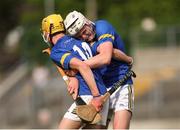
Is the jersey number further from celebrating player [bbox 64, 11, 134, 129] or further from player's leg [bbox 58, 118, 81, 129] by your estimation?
player's leg [bbox 58, 118, 81, 129]

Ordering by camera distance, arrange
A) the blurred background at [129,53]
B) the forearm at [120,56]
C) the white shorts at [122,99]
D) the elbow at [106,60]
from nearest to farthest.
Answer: the elbow at [106,60] < the forearm at [120,56] < the white shorts at [122,99] < the blurred background at [129,53]

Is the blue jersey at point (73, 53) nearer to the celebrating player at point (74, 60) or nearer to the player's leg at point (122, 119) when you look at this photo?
the celebrating player at point (74, 60)

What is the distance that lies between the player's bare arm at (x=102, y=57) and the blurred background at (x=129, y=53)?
9.97 metres

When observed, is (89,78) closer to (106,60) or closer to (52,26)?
(106,60)

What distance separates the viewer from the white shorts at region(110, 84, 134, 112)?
870cm

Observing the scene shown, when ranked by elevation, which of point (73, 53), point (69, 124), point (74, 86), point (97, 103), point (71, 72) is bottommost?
point (69, 124)

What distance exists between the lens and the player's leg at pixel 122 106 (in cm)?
859

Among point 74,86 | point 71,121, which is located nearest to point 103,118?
point 71,121

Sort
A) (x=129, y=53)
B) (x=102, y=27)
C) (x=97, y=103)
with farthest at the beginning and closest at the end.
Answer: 1. (x=129, y=53)
2. (x=102, y=27)
3. (x=97, y=103)

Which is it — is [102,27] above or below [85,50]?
above

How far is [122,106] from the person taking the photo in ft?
28.5

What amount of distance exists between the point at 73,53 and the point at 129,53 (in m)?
23.9

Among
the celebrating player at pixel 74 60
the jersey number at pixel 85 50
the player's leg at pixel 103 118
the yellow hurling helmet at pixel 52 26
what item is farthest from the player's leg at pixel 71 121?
the yellow hurling helmet at pixel 52 26

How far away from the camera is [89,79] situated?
834 cm
